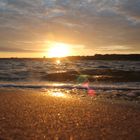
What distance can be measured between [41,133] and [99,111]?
2.78 meters

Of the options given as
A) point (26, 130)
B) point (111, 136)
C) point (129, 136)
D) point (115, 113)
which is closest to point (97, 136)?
point (111, 136)

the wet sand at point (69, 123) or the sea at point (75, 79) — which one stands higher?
the wet sand at point (69, 123)

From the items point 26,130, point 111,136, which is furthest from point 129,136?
point 26,130

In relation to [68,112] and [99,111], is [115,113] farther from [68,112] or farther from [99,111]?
[68,112]

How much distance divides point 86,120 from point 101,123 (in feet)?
1.38

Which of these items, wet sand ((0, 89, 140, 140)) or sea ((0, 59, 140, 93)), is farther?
sea ((0, 59, 140, 93))

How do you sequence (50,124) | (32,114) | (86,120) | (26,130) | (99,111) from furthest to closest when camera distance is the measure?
(99,111)
(32,114)
(86,120)
(50,124)
(26,130)

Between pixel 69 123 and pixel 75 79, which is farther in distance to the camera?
pixel 75 79

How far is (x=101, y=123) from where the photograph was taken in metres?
6.20

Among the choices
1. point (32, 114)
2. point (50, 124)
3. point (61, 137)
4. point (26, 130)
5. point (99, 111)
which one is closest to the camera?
point (61, 137)

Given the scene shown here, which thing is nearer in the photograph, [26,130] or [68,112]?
[26,130]

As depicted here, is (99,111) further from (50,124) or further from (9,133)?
(9,133)

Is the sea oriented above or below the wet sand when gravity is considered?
below

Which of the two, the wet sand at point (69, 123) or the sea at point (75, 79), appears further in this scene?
the sea at point (75, 79)
